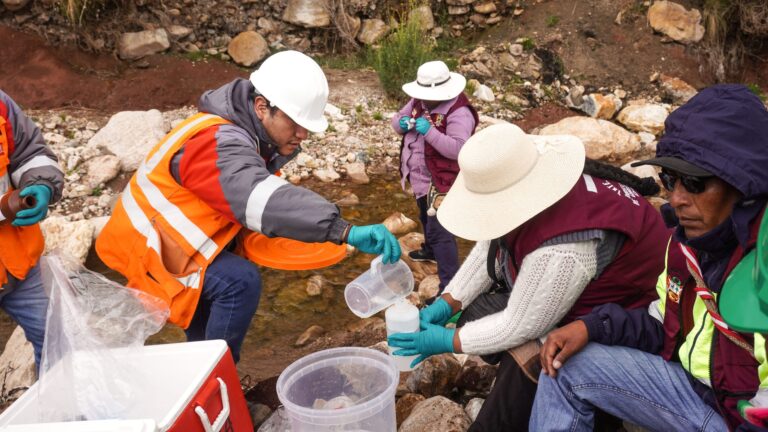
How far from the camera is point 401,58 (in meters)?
7.85

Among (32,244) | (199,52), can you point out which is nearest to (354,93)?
(199,52)

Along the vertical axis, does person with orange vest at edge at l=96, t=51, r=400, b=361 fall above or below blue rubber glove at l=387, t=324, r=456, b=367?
above

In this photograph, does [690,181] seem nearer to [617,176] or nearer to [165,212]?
[617,176]

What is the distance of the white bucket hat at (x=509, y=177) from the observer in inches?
79.6

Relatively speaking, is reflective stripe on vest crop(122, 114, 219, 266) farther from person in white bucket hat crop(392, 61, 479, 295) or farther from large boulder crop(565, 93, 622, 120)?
large boulder crop(565, 93, 622, 120)

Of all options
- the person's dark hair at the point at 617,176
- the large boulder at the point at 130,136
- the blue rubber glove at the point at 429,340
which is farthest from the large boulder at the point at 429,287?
the large boulder at the point at 130,136

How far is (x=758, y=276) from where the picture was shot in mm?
1173

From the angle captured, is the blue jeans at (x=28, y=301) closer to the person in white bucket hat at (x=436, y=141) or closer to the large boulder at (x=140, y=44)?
the person in white bucket hat at (x=436, y=141)

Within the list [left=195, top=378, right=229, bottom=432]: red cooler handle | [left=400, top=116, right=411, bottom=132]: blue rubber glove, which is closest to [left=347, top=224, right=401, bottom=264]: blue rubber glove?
[left=195, top=378, right=229, bottom=432]: red cooler handle

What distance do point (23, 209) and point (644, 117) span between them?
701cm

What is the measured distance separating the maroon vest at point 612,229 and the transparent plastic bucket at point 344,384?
68 cm

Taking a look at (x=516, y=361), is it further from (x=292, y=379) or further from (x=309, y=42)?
(x=309, y=42)

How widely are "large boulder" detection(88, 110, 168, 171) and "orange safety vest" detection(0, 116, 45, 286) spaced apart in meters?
3.68

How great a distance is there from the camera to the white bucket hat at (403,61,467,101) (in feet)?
13.6
